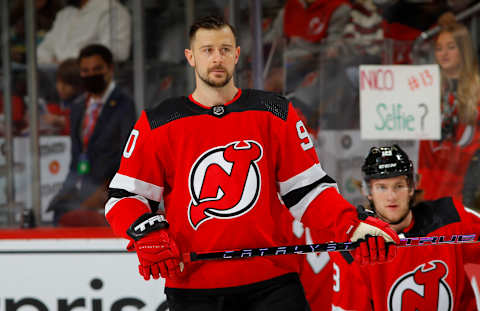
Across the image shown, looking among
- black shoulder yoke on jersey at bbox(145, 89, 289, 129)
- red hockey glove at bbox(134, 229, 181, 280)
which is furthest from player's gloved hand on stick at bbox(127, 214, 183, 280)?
black shoulder yoke on jersey at bbox(145, 89, 289, 129)

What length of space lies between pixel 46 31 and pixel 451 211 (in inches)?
88.1

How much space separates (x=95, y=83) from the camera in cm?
352

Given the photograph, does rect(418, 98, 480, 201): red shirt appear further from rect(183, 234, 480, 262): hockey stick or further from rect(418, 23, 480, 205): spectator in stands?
rect(183, 234, 480, 262): hockey stick

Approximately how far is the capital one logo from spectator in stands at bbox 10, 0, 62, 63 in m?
2.24

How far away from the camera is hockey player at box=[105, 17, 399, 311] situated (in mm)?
1706

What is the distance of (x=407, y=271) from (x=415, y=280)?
1.6 inches

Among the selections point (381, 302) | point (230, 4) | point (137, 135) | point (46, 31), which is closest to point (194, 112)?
point (137, 135)

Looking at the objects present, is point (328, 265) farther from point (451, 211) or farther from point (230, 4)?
point (230, 4)

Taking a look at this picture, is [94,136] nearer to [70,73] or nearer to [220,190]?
[70,73]

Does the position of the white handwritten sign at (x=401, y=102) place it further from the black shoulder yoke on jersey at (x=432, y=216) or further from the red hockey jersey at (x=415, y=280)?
the red hockey jersey at (x=415, y=280)

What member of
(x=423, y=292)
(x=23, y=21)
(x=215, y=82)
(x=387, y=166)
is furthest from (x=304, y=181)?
(x=23, y=21)

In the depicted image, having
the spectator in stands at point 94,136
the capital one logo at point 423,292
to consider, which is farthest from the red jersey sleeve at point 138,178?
the spectator in stands at point 94,136

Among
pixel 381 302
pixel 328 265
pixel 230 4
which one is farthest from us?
pixel 230 4

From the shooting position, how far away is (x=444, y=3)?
337 centimetres
